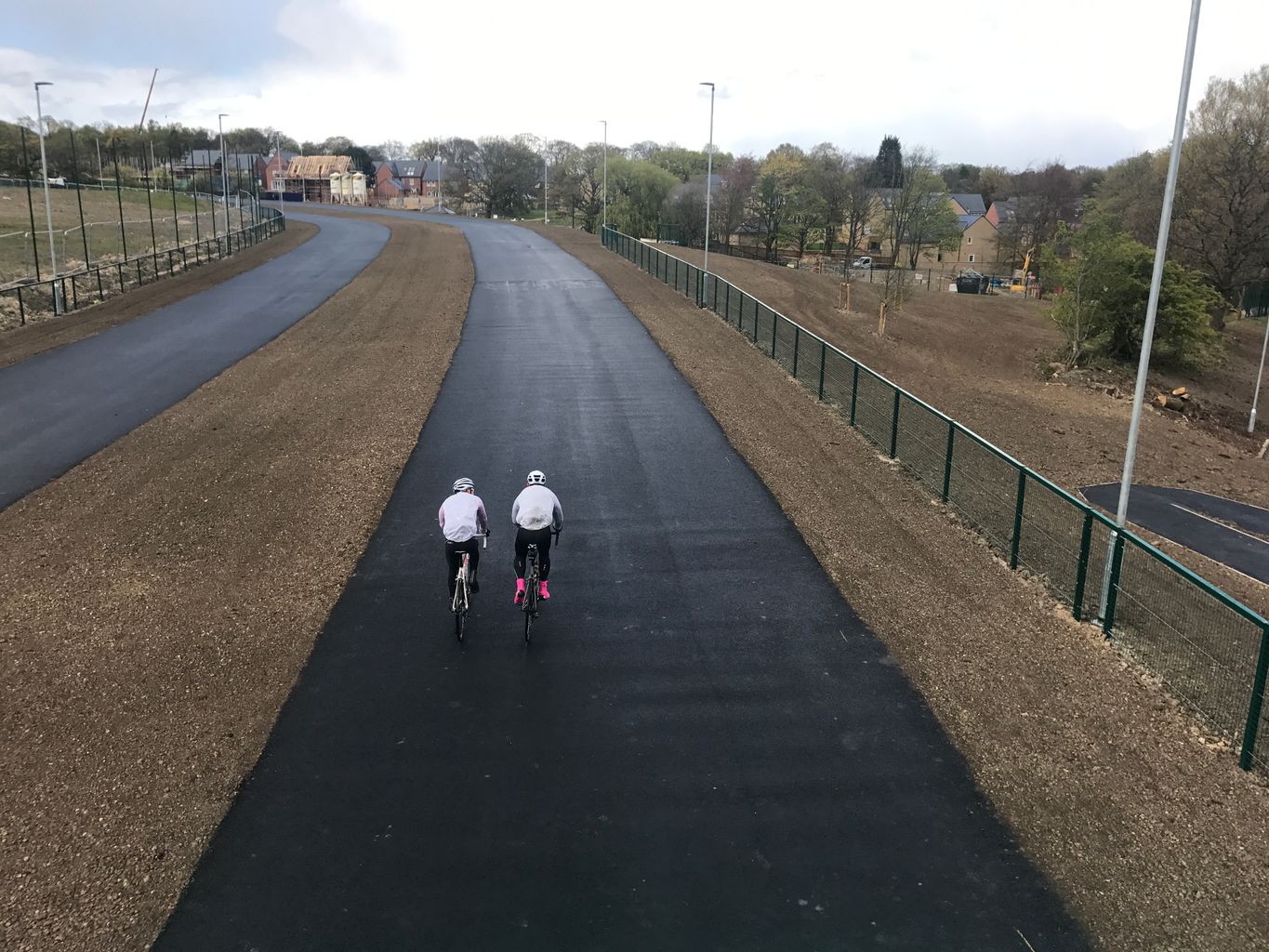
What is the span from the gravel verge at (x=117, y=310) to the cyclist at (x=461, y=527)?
19.6 m

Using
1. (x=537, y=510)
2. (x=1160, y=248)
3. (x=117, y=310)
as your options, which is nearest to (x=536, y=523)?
(x=537, y=510)

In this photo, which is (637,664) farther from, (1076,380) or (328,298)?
(1076,380)

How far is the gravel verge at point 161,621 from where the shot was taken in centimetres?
718

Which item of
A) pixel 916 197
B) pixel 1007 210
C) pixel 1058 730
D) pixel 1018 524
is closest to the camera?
pixel 1058 730

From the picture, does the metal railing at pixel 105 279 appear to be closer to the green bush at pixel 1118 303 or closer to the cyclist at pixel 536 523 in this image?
the cyclist at pixel 536 523

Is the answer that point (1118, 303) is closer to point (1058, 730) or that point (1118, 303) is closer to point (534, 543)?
point (1058, 730)

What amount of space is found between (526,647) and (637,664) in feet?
4.28

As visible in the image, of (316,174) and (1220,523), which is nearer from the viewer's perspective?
(1220,523)

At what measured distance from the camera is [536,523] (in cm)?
1055

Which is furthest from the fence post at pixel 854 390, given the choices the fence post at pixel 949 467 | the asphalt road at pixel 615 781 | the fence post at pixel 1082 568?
the fence post at pixel 1082 568

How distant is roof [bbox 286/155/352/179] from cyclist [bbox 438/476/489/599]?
6120 inches

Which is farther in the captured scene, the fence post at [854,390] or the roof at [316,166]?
the roof at [316,166]

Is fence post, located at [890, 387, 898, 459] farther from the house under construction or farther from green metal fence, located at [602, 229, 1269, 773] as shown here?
the house under construction

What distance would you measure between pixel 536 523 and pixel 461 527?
2.75 feet
